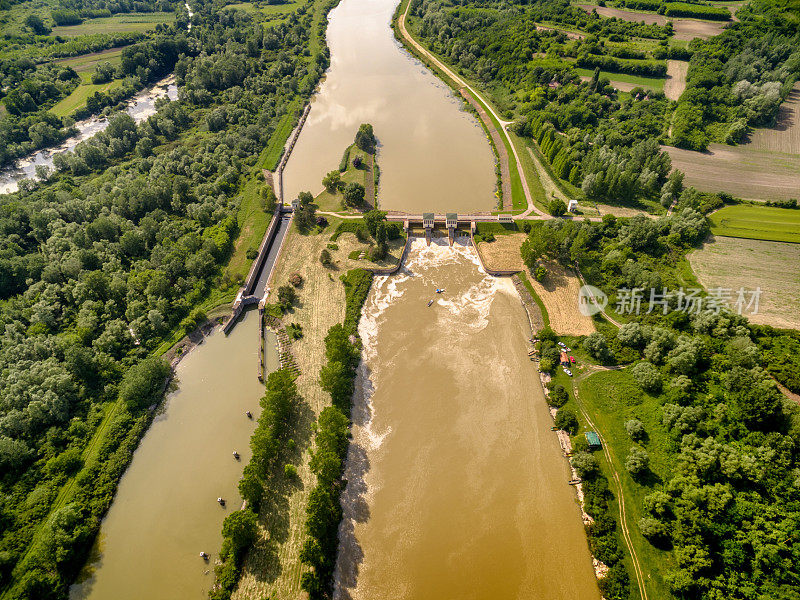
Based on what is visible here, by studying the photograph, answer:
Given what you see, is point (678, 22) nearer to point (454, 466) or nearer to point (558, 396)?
point (558, 396)

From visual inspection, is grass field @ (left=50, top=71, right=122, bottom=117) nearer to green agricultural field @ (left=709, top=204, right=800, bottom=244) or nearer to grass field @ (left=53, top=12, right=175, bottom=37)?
grass field @ (left=53, top=12, right=175, bottom=37)

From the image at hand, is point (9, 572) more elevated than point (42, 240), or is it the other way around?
point (42, 240)

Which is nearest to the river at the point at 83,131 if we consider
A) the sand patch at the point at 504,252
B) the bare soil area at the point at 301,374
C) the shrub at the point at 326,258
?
the bare soil area at the point at 301,374

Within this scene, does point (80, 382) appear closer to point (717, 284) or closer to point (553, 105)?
point (717, 284)

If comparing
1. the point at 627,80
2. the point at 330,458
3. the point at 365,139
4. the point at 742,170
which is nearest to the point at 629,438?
the point at 330,458

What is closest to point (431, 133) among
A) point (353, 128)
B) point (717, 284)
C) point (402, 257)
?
point (353, 128)
